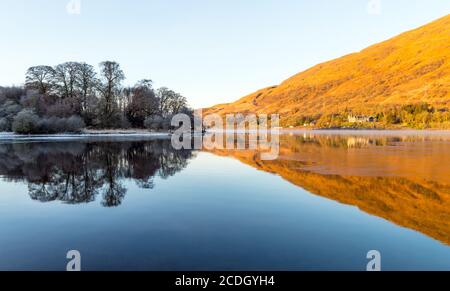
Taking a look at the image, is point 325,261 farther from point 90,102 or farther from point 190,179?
point 90,102

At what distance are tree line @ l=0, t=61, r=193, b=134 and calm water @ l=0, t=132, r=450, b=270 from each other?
1638 inches

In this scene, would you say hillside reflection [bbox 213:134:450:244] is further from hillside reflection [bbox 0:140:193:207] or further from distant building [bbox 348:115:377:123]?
distant building [bbox 348:115:377:123]

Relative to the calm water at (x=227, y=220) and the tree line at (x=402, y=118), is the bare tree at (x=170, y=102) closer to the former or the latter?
the calm water at (x=227, y=220)

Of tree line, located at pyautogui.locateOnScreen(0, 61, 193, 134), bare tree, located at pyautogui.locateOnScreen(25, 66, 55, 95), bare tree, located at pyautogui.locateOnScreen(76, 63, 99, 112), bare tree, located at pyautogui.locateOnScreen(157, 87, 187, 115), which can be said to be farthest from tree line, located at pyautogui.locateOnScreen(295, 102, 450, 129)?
bare tree, located at pyautogui.locateOnScreen(25, 66, 55, 95)

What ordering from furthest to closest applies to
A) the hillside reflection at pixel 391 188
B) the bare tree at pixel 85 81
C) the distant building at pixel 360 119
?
the distant building at pixel 360 119, the bare tree at pixel 85 81, the hillside reflection at pixel 391 188

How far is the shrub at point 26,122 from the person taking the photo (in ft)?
157

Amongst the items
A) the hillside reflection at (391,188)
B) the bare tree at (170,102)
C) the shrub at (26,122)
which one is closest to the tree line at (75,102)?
the shrub at (26,122)

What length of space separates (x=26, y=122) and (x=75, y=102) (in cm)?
1125

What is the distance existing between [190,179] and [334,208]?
718cm

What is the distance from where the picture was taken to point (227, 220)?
312 inches

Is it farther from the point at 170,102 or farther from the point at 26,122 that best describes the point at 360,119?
the point at 26,122

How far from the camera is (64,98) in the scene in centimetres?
6162
